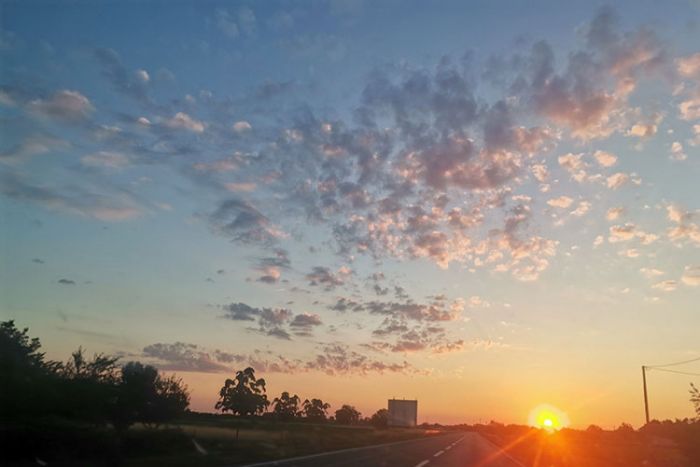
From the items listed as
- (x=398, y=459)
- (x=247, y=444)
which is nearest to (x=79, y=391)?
(x=247, y=444)

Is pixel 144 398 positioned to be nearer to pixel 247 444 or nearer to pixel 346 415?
pixel 247 444

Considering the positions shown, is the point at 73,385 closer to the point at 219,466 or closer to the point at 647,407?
the point at 219,466

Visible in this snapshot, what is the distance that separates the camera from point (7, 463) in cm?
1953

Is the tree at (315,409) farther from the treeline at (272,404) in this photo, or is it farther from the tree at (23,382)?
the tree at (23,382)

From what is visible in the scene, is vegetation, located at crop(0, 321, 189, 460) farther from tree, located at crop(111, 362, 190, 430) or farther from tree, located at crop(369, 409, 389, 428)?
tree, located at crop(369, 409, 389, 428)

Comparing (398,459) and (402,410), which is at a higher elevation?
(402,410)

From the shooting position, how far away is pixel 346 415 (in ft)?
502

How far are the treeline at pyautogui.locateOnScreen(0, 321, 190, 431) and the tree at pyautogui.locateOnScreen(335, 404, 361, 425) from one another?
115 m

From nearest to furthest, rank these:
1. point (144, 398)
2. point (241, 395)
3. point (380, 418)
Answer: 1. point (144, 398)
2. point (241, 395)
3. point (380, 418)

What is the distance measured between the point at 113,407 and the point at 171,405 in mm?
6223

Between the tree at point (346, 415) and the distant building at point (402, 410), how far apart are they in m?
41.5

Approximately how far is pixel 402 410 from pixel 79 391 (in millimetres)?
87963

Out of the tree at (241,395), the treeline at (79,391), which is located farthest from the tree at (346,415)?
the treeline at (79,391)

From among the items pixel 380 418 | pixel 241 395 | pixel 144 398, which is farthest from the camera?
pixel 380 418
